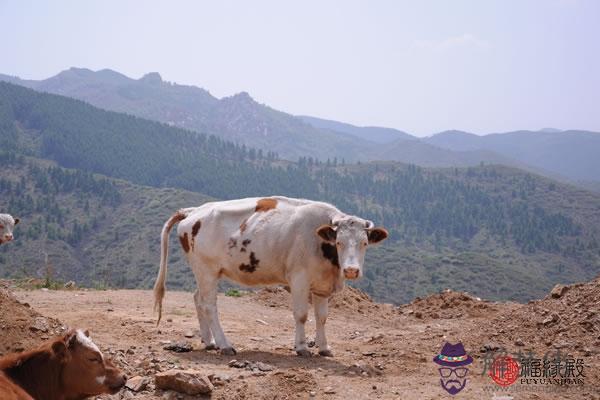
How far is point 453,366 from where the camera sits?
8.85m

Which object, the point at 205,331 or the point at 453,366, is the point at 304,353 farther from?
the point at 453,366

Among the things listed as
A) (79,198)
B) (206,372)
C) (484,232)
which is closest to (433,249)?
(484,232)

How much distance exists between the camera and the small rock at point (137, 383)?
731 centimetres

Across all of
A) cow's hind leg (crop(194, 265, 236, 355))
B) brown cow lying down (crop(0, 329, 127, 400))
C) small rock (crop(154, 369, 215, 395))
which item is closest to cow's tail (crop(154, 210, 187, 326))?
cow's hind leg (crop(194, 265, 236, 355))

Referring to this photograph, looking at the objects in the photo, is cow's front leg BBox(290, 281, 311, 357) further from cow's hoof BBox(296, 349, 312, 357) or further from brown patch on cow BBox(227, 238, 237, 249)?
brown patch on cow BBox(227, 238, 237, 249)

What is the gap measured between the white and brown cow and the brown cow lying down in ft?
11.8

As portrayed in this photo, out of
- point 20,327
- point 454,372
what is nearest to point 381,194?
point 454,372

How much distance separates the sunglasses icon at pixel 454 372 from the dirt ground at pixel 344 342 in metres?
0.11

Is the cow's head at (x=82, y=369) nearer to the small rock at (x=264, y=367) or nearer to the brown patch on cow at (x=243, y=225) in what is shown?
the small rock at (x=264, y=367)

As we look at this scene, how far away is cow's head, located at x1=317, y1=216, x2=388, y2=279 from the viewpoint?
899 centimetres

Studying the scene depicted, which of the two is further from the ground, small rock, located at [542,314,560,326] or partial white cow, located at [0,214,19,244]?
small rock, located at [542,314,560,326]

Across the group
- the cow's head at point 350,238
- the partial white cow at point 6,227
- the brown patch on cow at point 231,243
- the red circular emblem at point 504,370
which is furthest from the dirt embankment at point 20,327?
the partial white cow at point 6,227

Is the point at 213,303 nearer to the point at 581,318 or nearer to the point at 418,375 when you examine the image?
the point at 418,375

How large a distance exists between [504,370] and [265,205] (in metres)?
4.34
